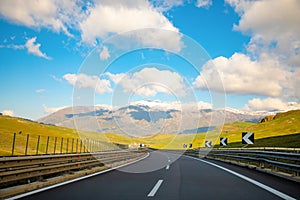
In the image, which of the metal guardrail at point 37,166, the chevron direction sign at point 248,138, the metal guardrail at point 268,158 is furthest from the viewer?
the chevron direction sign at point 248,138

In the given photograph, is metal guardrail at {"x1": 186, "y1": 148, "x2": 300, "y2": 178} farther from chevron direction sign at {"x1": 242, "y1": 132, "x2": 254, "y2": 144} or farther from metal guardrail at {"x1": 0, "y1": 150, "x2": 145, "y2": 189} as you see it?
metal guardrail at {"x1": 0, "y1": 150, "x2": 145, "y2": 189}

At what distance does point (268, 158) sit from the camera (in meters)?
15.6

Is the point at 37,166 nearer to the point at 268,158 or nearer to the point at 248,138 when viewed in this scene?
the point at 268,158

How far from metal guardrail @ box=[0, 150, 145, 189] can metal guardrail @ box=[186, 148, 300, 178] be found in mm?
8342

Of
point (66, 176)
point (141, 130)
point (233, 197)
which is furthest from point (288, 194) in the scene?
point (141, 130)

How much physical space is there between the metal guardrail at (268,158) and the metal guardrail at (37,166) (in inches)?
328

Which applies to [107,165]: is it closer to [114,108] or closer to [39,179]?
[114,108]

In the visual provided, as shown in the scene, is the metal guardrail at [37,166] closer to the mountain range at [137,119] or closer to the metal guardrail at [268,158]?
the mountain range at [137,119]

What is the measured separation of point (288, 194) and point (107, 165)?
1116cm

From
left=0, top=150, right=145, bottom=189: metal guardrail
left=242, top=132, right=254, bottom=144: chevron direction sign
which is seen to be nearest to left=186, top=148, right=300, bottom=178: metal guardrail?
left=242, top=132, right=254, bottom=144: chevron direction sign

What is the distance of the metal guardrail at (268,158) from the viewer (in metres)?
11.5

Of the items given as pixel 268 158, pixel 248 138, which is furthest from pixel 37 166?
pixel 248 138

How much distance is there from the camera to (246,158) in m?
19.1

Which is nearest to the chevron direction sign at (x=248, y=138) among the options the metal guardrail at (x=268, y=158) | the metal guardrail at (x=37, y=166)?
the metal guardrail at (x=268, y=158)
